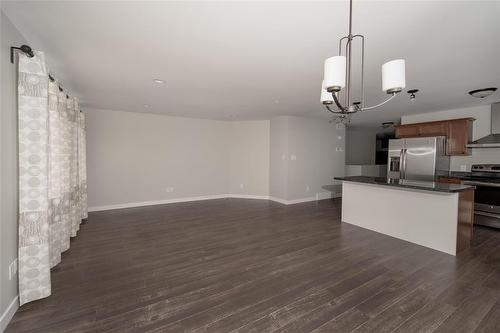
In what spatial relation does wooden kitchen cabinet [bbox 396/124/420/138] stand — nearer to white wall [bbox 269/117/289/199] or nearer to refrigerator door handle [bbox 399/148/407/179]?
refrigerator door handle [bbox 399/148/407/179]

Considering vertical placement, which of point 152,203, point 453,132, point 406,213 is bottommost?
point 152,203

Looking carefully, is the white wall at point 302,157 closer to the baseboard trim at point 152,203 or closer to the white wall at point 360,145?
the white wall at point 360,145

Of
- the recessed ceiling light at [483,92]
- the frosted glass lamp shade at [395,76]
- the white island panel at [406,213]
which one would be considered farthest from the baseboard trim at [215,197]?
the frosted glass lamp shade at [395,76]

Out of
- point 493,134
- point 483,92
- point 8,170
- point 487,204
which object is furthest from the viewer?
point 493,134

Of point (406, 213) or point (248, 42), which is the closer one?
point (248, 42)

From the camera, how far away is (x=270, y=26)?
72.6 inches

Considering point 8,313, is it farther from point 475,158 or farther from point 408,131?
point 475,158

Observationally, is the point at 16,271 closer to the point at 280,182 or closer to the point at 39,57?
the point at 39,57

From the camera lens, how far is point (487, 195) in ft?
13.8

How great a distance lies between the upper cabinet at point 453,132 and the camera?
4.71 metres

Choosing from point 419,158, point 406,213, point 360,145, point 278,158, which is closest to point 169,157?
point 278,158

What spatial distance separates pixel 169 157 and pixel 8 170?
14.4 ft

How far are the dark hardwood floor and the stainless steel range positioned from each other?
0.93 feet

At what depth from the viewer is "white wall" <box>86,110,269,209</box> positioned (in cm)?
535
